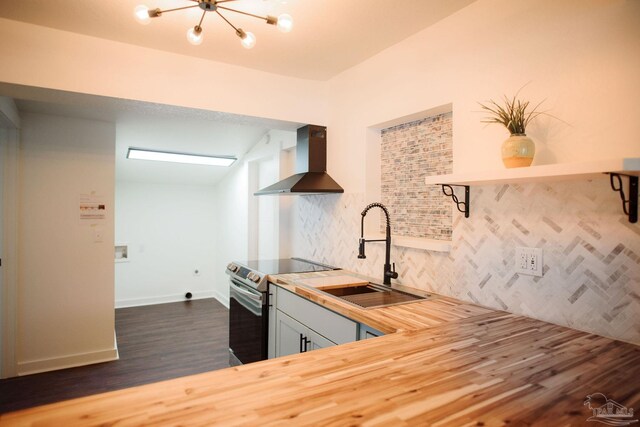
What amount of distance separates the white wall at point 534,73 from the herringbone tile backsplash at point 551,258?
172mm

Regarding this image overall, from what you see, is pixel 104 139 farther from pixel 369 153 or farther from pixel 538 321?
pixel 538 321

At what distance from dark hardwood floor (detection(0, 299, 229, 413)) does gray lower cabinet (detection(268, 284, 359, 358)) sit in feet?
3.59

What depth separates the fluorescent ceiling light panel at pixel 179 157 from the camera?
4.34 metres

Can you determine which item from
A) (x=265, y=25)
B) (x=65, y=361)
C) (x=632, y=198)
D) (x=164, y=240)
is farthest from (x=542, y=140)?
(x=164, y=240)

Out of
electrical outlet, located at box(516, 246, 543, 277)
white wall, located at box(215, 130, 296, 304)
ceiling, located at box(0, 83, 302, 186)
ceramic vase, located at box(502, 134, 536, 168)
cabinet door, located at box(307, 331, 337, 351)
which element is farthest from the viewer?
white wall, located at box(215, 130, 296, 304)

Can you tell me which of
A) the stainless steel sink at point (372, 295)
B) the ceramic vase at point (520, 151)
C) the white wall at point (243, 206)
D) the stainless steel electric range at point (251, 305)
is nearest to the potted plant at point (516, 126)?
the ceramic vase at point (520, 151)

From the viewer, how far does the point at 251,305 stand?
109 inches

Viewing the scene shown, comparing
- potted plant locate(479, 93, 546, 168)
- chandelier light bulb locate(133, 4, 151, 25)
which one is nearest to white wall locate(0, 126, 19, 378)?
chandelier light bulb locate(133, 4, 151, 25)

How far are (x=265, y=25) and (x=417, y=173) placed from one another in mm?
1311

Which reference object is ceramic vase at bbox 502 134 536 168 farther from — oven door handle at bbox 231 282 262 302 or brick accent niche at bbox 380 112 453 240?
oven door handle at bbox 231 282 262 302

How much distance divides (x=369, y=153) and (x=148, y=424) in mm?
2254

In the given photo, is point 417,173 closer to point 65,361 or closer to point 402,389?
point 402,389

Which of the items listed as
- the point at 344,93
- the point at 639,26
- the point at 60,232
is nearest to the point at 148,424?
the point at 639,26

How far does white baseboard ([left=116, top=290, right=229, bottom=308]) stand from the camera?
5.20 metres
